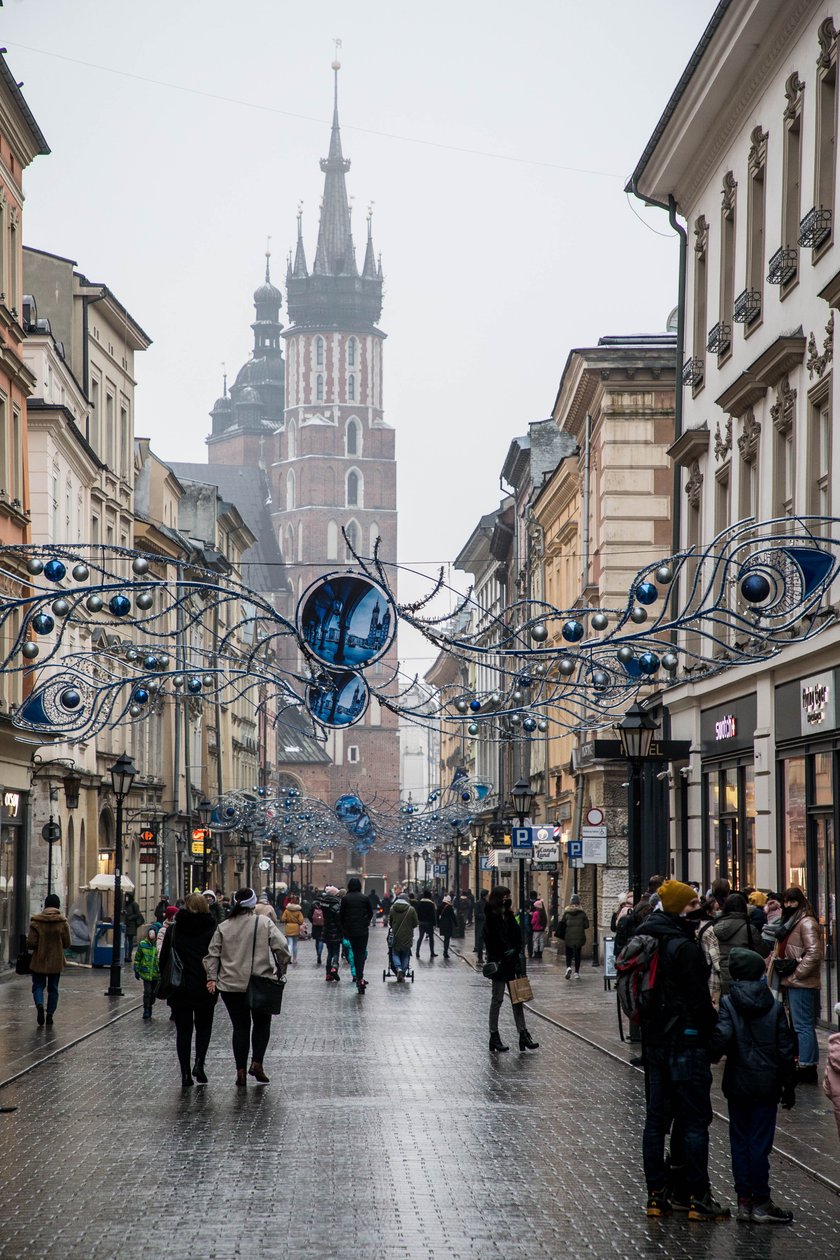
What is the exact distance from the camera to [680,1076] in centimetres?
1040

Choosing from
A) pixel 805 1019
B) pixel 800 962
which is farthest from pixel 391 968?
pixel 800 962

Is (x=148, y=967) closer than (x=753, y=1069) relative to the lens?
No

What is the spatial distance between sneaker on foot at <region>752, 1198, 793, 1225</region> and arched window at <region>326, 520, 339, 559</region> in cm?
14020

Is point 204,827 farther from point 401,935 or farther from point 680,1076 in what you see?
point 680,1076

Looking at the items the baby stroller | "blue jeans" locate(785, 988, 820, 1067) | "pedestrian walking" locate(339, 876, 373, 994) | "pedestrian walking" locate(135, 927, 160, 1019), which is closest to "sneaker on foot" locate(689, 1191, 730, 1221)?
"blue jeans" locate(785, 988, 820, 1067)

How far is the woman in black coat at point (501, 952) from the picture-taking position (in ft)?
65.4

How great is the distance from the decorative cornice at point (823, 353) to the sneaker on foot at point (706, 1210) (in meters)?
12.1

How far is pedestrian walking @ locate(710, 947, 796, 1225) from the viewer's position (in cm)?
1025

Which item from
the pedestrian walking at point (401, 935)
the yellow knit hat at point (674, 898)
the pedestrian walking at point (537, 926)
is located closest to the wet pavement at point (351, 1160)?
the yellow knit hat at point (674, 898)

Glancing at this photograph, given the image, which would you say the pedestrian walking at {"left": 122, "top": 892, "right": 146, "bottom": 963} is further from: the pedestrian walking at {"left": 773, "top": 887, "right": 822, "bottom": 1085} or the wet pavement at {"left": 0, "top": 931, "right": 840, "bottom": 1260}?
the pedestrian walking at {"left": 773, "top": 887, "right": 822, "bottom": 1085}

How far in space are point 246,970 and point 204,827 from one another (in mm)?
40414

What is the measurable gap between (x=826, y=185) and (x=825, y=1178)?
12.8 metres

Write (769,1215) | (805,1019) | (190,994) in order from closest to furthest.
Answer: (769,1215), (190,994), (805,1019)

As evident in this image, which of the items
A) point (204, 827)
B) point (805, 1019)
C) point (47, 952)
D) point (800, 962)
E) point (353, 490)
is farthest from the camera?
point (353, 490)
